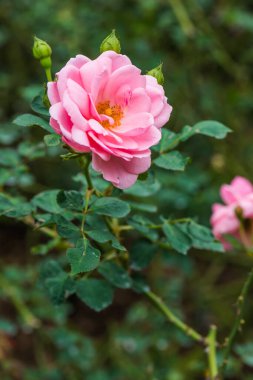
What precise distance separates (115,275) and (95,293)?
46mm

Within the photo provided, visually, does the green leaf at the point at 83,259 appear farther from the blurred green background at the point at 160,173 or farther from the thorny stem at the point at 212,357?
the blurred green background at the point at 160,173

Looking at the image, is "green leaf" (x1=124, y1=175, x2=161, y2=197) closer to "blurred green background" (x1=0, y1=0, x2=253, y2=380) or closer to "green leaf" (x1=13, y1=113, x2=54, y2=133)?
"green leaf" (x1=13, y1=113, x2=54, y2=133)

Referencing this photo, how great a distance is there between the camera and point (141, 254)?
111 cm

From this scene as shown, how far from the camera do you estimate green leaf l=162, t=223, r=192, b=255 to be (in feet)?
3.33

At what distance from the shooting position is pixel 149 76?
2.76ft

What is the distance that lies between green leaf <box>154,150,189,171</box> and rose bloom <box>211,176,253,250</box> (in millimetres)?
180

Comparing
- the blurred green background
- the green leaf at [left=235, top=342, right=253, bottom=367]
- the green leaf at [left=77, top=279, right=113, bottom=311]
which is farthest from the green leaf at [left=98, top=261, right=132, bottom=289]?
the blurred green background

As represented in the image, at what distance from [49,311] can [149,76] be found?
4.27ft

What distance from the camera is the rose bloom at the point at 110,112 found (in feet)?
2.56

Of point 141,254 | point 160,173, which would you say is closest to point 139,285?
point 141,254

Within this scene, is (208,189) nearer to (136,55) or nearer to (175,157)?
(136,55)

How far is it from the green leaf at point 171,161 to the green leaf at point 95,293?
0.22m

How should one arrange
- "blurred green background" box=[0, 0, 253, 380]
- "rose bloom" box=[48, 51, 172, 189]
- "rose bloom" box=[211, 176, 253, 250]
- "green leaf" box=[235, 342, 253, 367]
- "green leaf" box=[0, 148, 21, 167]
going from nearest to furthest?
"rose bloom" box=[48, 51, 172, 189] < "rose bloom" box=[211, 176, 253, 250] < "green leaf" box=[0, 148, 21, 167] < "green leaf" box=[235, 342, 253, 367] < "blurred green background" box=[0, 0, 253, 380]

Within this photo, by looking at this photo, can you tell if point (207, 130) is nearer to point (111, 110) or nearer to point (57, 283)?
point (111, 110)
